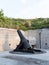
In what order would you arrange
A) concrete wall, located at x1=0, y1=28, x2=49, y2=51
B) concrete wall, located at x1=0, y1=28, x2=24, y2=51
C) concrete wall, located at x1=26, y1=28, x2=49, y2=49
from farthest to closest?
concrete wall, located at x1=26, y1=28, x2=49, y2=49
concrete wall, located at x1=0, y1=28, x2=49, y2=51
concrete wall, located at x1=0, y1=28, x2=24, y2=51

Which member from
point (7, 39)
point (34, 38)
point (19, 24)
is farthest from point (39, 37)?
point (7, 39)

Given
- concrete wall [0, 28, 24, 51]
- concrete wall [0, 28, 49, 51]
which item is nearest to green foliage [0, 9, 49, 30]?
concrete wall [0, 28, 49, 51]

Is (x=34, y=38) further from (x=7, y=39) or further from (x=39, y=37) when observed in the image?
(x=7, y=39)

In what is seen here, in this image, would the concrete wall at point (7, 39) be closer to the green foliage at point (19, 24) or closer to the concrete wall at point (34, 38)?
the concrete wall at point (34, 38)

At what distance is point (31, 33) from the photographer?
1230cm

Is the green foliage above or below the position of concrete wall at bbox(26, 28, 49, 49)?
above

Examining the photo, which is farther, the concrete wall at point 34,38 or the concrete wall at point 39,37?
the concrete wall at point 39,37

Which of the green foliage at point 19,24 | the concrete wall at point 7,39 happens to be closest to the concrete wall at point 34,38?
the concrete wall at point 7,39

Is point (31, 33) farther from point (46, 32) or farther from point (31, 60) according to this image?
point (31, 60)

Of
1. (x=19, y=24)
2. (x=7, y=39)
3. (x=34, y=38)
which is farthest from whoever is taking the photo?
(x=19, y=24)

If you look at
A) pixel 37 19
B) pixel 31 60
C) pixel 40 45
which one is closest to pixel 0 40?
pixel 40 45

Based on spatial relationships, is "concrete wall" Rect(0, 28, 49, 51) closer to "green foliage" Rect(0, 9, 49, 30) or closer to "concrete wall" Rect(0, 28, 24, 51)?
"concrete wall" Rect(0, 28, 24, 51)

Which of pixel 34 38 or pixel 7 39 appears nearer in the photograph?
pixel 7 39
